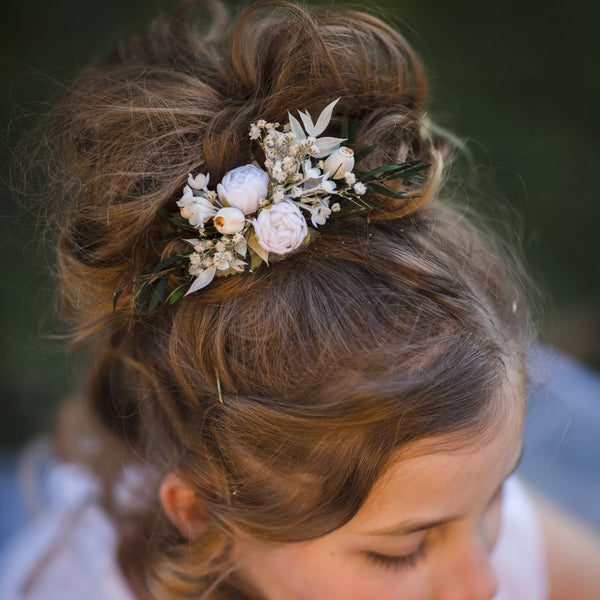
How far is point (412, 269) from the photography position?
3.58 feet

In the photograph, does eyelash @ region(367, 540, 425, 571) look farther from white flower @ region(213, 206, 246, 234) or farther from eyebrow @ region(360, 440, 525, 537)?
white flower @ region(213, 206, 246, 234)

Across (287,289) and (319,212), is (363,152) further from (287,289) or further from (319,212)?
(287,289)

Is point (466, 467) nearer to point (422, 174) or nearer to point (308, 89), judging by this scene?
point (422, 174)

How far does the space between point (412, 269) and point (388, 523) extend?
45cm

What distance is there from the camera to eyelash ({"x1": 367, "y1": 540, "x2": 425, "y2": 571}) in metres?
1.20

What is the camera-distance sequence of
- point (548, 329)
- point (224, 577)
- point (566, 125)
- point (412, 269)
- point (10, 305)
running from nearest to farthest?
point (412, 269) < point (224, 577) < point (548, 329) < point (10, 305) < point (566, 125)

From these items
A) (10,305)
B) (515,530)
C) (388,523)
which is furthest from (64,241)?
(10,305)

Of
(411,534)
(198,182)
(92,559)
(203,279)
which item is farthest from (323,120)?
(92,559)

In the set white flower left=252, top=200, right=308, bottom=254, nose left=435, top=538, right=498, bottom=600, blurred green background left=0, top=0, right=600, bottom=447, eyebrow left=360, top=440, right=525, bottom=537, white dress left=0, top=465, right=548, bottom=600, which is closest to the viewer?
white flower left=252, top=200, right=308, bottom=254

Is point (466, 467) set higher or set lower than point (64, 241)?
lower

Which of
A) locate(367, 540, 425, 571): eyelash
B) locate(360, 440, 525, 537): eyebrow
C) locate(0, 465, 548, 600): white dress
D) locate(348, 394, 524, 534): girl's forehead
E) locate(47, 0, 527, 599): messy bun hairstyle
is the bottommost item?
locate(0, 465, 548, 600): white dress

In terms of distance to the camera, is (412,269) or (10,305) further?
(10,305)

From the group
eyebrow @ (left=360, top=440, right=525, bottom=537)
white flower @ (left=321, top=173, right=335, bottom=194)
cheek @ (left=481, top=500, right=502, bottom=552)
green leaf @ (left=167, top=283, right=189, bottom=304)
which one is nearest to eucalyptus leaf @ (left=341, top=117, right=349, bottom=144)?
white flower @ (left=321, top=173, right=335, bottom=194)

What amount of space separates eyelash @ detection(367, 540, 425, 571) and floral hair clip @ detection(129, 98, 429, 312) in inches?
23.3
